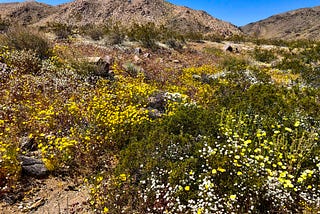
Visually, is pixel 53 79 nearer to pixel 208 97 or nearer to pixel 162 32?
pixel 208 97

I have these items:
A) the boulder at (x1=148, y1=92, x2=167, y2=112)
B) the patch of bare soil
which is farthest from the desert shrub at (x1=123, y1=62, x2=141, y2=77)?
the patch of bare soil

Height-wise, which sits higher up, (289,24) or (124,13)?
(289,24)

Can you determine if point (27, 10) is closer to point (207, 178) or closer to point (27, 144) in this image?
point (27, 144)

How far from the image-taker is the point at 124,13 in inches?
2630

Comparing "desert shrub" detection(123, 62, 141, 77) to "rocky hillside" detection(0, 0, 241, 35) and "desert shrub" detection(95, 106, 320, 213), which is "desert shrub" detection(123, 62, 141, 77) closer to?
"desert shrub" detection(95, 106, 320, 213)

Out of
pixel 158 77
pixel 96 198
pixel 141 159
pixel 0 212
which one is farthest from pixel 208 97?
pixel 0 212

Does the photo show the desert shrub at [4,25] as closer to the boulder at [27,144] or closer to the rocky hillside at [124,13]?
the boulder at [27,144]

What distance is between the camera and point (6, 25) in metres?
15.6

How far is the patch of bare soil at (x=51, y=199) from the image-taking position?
4289 mm

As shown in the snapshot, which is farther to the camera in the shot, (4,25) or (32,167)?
(4,25)

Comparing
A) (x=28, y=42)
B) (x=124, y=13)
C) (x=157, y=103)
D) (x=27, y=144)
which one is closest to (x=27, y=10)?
(x=124, y=13)

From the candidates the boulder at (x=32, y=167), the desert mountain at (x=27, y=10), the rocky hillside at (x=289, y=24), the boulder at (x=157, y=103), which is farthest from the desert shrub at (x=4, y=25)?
the rocky hillside at (x=289, y=24)

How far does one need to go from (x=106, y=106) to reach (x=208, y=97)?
140 inches

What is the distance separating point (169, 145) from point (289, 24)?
162 m
